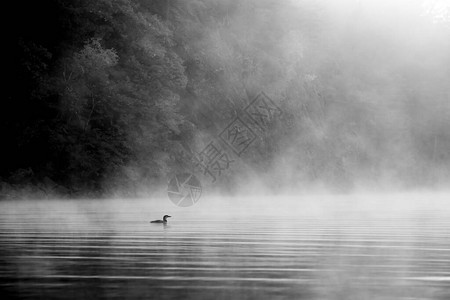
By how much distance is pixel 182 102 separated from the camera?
4141 centimetres

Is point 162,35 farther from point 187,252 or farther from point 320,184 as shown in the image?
point 187,252

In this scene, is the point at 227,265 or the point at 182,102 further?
the point at 182,102

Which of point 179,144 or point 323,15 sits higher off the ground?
point 323,15

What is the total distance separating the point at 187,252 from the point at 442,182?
59549 mm

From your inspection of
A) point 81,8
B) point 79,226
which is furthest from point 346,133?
Result: point 79,226

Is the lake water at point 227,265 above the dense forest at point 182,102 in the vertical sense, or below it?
below

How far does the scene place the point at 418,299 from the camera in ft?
15.9

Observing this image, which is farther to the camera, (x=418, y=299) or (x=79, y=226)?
(x=79, y=226)

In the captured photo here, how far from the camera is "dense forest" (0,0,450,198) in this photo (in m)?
34.3

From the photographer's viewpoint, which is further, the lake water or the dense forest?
the dense forest

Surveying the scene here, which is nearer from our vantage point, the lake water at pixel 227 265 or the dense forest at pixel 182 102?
the lake water at pixel 227 265

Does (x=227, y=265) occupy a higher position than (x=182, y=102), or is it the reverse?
(x=182, y=102)

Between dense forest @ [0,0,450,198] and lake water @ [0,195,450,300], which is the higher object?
dense forest @ [0,0,450,198]

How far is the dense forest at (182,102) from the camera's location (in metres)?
34.3
